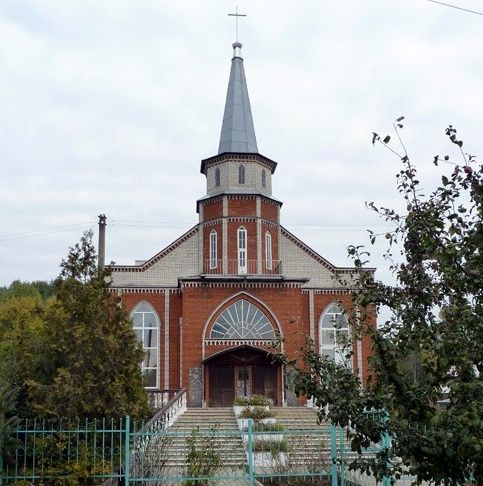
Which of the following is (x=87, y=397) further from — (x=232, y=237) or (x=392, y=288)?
(x=232, y=237)

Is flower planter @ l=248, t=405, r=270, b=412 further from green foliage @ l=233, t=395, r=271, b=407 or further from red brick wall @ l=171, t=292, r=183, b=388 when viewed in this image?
red brick wall @ l=171, t=292, r=183, b=388

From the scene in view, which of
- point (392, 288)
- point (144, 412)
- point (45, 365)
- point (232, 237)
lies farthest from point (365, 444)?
point (232, 237)

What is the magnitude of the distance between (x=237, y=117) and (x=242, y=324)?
995cm

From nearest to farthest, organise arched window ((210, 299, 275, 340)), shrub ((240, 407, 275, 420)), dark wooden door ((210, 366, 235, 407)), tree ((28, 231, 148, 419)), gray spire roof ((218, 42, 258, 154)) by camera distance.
Answer: tree ((28, 231, 148, 419)) < shrub ((240, 407, 275, 420)) < dark wooden door ((210, 366, 235, 407)) < arched window ((210, 299, 275, 340)) < gray spire roof ((218, 42, 258, 154))

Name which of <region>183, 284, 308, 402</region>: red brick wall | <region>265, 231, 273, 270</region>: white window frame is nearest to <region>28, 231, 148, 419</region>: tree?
<region>183, 284, 308, 402</region>: red brick wall

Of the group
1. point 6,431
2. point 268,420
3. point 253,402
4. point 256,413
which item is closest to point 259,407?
point 253,402

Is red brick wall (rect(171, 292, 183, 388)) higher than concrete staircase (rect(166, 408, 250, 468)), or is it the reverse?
red brick wall (rect(171, 292, 183, 388))

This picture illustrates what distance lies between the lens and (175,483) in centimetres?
1096

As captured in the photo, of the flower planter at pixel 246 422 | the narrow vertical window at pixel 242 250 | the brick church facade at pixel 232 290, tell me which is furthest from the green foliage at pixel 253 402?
the narrow vertical window at pixel 242 250

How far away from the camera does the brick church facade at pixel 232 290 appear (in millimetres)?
23453

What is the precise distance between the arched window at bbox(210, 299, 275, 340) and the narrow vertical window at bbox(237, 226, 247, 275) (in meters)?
1.68

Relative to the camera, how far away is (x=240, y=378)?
2366 cm

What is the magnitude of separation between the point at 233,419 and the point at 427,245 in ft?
48.9

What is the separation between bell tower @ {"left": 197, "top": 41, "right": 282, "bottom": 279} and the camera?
1001 inches
